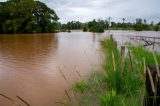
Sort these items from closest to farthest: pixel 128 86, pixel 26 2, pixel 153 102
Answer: pixel 153 102 → pixel 128 86 → pixel 26 2

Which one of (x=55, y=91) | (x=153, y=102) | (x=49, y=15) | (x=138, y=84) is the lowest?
(x=55, y=91)

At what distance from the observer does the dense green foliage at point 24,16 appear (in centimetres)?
5584

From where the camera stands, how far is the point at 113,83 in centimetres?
491

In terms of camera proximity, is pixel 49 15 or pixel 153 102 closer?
pixel 153 102

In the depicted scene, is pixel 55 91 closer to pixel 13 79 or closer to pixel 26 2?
pixel 13 79

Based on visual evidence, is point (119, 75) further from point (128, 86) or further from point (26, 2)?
point (26, 2)

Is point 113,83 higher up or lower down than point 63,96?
higher up

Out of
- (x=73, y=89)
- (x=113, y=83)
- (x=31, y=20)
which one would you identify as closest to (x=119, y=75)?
(x=113, y=83)

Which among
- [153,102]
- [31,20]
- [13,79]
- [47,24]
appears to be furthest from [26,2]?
[153,102]

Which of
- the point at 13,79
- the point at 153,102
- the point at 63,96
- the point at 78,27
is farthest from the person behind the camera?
the point at 78,27

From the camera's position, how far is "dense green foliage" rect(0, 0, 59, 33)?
55.8 m

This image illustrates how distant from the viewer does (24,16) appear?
186ft

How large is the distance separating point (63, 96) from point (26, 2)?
174ft

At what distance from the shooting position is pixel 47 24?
60406 mm
